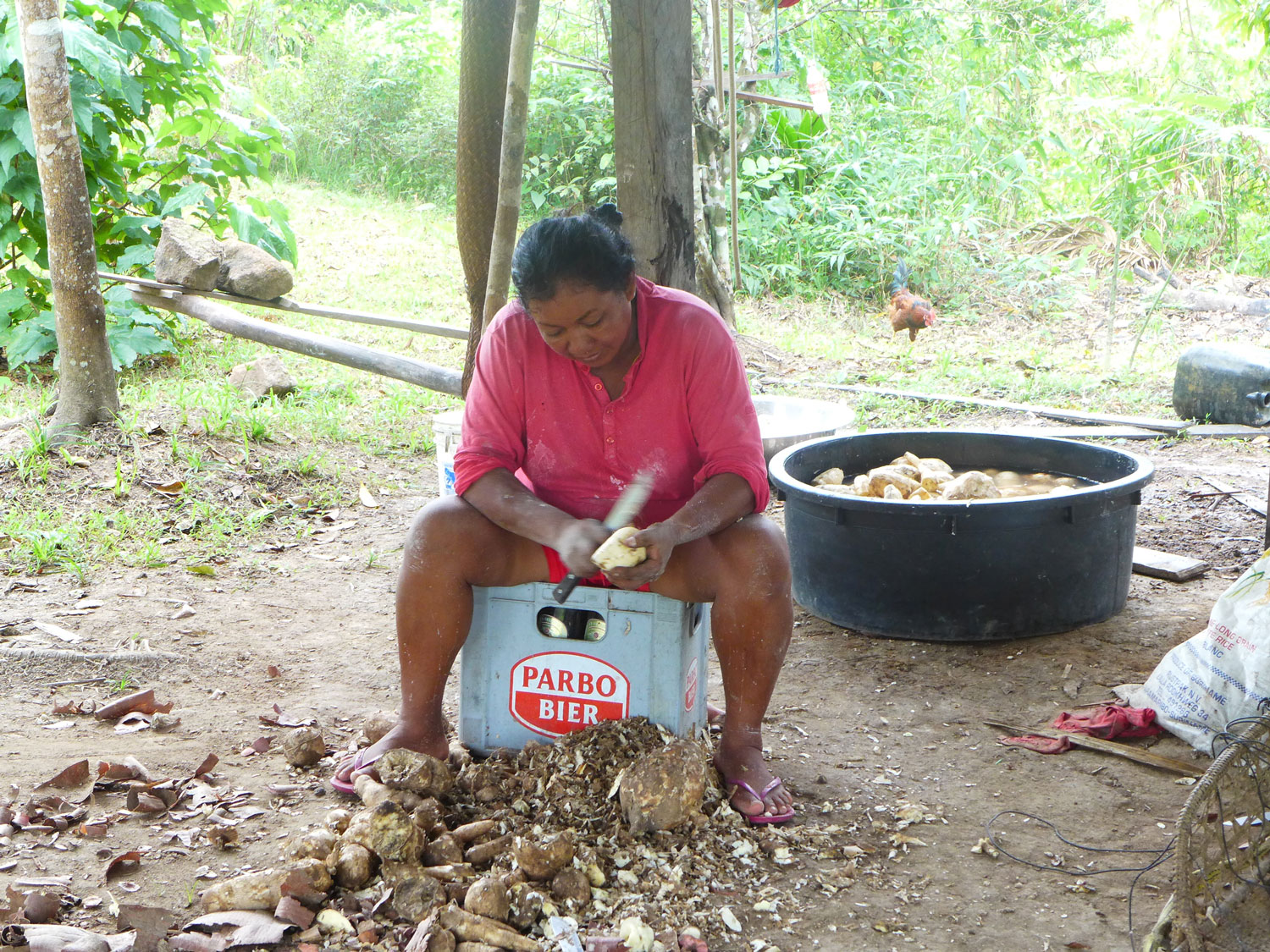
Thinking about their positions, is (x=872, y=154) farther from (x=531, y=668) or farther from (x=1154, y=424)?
(x=531, y=668)

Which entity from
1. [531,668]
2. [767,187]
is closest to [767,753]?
[531,668]

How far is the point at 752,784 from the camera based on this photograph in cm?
222

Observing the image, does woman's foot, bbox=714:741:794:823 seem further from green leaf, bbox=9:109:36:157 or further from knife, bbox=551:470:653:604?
green leaf, bbox=9:109:36:157

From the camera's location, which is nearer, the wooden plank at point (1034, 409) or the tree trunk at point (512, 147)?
the tree trunk at point (512, 147)

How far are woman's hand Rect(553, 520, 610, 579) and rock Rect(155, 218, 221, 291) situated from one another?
162 inches

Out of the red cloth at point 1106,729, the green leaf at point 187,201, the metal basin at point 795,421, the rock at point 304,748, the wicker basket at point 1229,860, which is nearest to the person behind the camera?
the wicker basket at point 1229,860

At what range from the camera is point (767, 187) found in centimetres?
961

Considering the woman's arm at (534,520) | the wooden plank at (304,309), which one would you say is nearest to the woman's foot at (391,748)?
the woman's arm at (534,520)

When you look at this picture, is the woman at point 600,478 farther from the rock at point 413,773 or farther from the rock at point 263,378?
the rock at point 263,378

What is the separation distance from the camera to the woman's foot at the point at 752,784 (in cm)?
218

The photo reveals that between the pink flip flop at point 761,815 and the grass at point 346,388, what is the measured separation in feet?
6.67

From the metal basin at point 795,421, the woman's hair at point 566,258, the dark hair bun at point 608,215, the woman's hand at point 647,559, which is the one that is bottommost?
the metal basin at point 795,421

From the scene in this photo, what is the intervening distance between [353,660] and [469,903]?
142 centimetres

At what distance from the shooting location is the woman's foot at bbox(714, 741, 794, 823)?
218 centimetres
